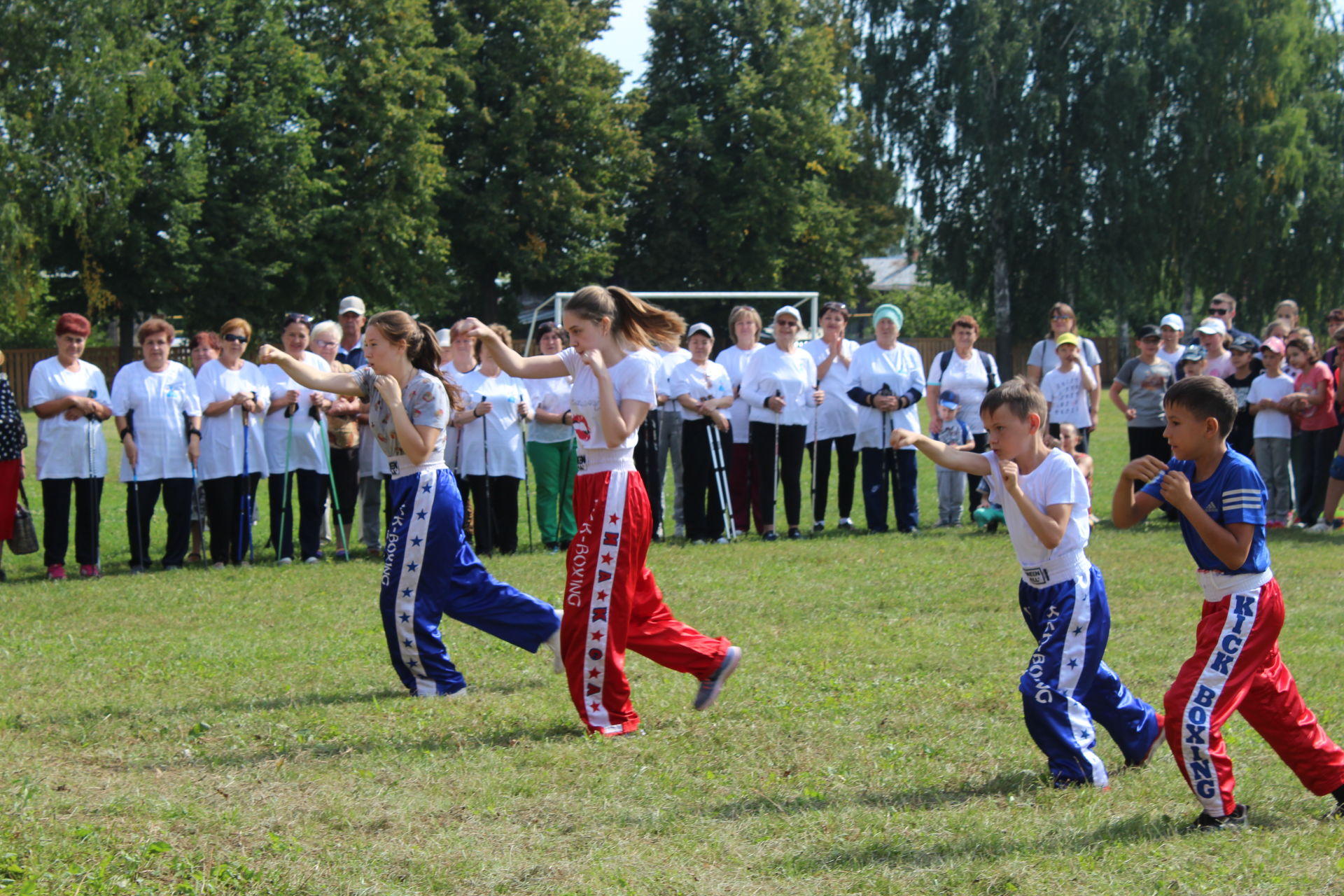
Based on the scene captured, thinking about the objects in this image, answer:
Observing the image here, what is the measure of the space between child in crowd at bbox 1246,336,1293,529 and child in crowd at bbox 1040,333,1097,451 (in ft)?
5.09

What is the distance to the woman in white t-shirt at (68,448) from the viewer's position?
10008 millimetres

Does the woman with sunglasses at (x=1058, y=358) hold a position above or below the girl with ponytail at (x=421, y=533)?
above

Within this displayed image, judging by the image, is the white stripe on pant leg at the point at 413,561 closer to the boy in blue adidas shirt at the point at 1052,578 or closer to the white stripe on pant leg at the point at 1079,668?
the boy in blue adidas shirt at the point at 1052,578

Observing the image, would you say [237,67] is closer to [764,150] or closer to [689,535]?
[764,150]

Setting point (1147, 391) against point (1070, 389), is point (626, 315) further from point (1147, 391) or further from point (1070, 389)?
point (1147, 391)

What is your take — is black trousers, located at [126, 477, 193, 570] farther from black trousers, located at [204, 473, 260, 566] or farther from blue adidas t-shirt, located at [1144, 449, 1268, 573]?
blue adidas t-shirt, located at [1144, 449, 1268, 573]

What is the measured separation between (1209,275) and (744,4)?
57.5 feet

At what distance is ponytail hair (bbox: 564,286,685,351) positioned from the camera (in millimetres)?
5480

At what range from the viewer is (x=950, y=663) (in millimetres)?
6664

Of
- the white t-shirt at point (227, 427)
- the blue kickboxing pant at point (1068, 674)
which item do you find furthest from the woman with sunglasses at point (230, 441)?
the blue kickboxing pant at point (1068, 674)

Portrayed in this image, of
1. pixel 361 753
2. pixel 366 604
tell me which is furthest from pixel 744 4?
pixel 361 753

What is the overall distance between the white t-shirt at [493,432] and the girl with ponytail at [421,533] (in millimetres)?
4807

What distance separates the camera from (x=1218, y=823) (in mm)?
4176

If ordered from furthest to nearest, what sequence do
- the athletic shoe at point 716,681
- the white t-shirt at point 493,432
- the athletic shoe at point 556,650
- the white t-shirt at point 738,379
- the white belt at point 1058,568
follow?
the white t-shirt at point 738,379
the white t-shirt at point 493,432
the athletic shoe at point 556,650
the athletic shoe at point 716,681
the white belt at point 1058,568
